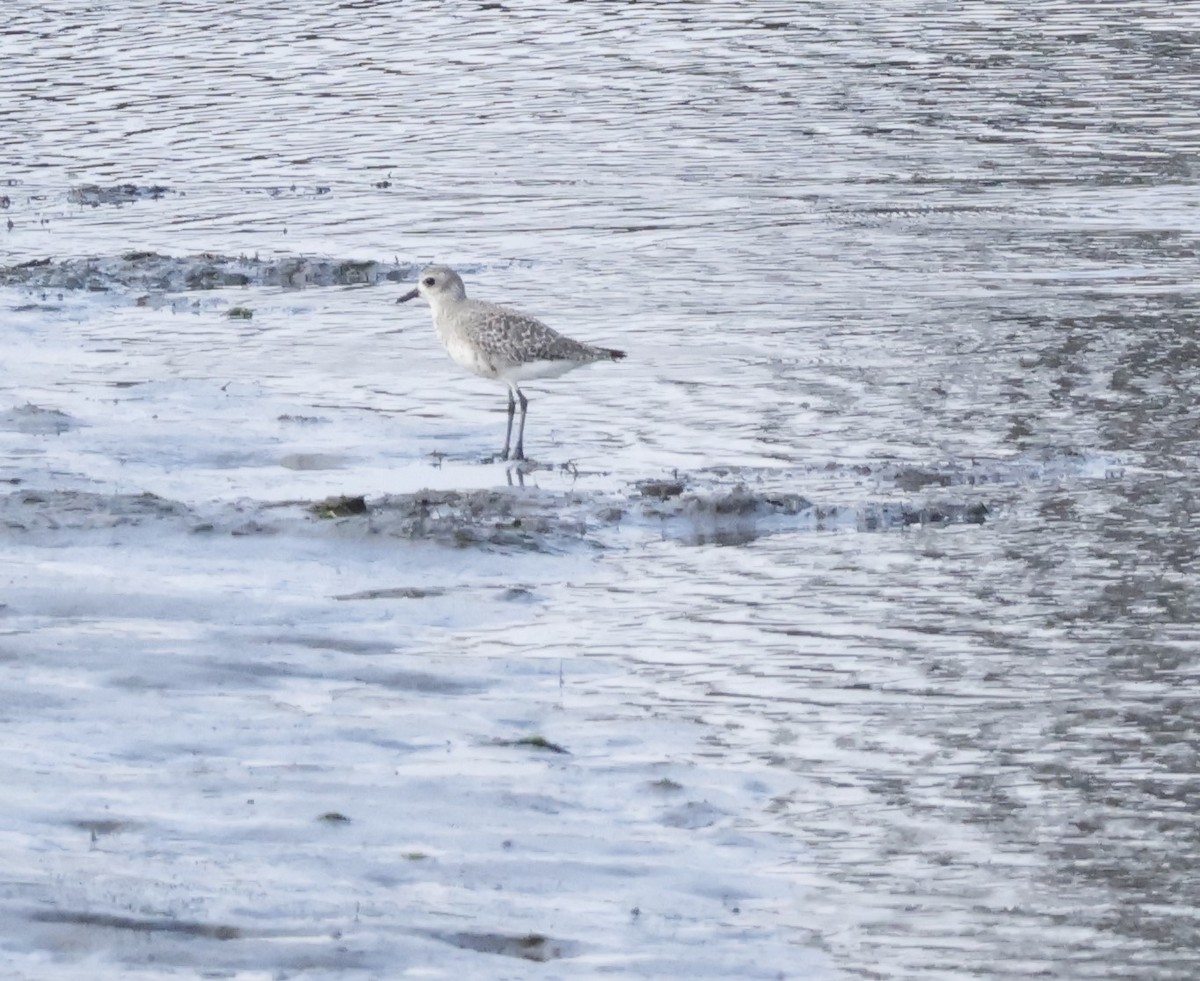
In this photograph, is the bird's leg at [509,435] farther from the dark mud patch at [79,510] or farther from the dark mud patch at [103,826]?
the dark mud patch at [103,826]

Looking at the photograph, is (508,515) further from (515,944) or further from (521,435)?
(515,944)

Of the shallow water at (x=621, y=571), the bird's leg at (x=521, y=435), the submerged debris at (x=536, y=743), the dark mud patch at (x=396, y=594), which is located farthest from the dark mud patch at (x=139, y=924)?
the bird's leg at (x=521, y=435)

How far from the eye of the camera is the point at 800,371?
15375 millimetres

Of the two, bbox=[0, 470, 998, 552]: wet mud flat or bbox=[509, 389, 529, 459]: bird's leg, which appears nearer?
bbox=[0, 470, 998, 552]: wet mud flat

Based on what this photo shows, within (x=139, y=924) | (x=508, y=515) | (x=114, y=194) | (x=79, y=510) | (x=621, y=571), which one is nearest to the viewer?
(x=139, y=924)

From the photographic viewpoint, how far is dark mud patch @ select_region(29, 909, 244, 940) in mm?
6652

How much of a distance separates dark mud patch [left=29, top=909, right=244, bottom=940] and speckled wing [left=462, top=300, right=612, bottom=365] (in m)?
7.29

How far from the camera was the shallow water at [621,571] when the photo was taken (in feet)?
23.2

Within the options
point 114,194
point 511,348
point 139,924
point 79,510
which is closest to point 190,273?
point 114,194

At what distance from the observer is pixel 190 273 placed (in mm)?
19109

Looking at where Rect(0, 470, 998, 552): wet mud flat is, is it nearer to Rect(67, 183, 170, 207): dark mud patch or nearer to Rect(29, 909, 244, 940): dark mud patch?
Rect(29, 909, 244, 940): dark mud patch

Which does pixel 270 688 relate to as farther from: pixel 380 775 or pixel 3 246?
pixel 3 246

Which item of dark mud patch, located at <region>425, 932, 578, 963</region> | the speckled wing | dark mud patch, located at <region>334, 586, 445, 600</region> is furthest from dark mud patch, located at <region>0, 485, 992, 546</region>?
dark mud patch, located at <region>425, 932, 578, 963</region>

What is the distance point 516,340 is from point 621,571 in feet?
10.1
